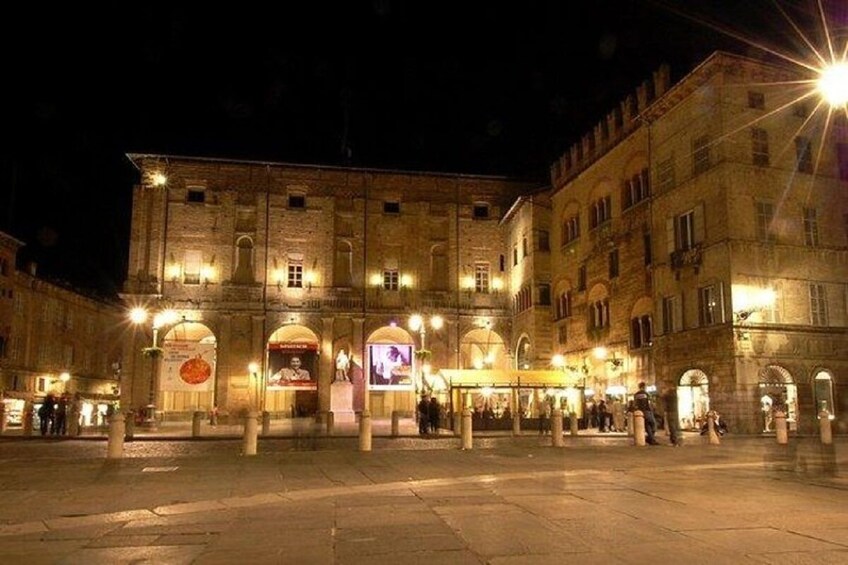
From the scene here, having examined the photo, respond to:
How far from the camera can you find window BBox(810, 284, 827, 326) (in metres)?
29.0

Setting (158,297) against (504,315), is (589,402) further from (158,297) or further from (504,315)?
(158,297)

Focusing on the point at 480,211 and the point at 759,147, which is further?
the point at 480,211

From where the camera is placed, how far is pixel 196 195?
4859cm

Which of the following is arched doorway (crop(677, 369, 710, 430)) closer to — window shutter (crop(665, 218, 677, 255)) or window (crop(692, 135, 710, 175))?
window shutter (crop(665, 218, 677, 255))

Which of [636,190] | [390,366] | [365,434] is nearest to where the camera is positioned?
[365,434]

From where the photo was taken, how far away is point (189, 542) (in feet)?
22.8

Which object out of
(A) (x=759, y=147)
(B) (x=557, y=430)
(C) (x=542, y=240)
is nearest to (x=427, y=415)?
(B) (x=557, y=430)

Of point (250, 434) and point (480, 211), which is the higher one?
point (480, 211)

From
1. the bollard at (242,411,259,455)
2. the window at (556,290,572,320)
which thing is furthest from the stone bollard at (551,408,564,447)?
the window at (556,290,572,320)

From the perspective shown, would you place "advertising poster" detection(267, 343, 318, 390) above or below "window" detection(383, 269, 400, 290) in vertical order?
below

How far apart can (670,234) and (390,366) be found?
20368mm

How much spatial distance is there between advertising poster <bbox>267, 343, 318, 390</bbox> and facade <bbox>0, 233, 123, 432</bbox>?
989cm

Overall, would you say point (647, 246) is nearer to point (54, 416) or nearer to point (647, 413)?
point (647, 413)

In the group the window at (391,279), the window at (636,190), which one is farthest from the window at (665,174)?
the window at (391,279)
